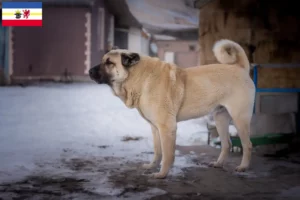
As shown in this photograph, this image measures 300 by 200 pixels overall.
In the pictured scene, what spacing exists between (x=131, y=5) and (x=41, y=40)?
168 inches

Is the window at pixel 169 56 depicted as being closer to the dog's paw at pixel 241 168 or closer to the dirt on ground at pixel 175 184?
the dirt on ground at pixel 175 184

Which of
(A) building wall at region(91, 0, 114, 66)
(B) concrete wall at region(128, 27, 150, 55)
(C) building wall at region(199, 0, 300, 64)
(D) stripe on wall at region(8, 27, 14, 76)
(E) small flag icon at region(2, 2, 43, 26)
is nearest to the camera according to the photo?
(C) building wall at region(199, 0, 300, 64)

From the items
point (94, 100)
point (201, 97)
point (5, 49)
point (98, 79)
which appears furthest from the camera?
point (5, 49)

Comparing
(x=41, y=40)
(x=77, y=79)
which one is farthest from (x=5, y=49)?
(x=77, y=79)

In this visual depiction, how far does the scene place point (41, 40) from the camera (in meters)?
16.9

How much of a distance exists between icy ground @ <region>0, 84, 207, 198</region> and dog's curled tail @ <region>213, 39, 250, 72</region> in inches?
50.6

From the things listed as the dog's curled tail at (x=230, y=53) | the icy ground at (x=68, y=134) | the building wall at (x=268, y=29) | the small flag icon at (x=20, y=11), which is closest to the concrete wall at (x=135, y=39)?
the icy ground at (x=68, y=134)

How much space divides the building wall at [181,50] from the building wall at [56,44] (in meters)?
12.7

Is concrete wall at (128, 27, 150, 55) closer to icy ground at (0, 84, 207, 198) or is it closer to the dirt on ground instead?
icy ground at (0, 84, 207, 198)

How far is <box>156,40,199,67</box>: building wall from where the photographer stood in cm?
2848

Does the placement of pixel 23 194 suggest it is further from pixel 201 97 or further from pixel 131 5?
pixel 131 5

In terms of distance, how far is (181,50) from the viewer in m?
28.7

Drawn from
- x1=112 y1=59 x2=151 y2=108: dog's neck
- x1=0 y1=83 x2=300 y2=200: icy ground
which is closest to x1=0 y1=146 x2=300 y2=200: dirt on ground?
x1=0 y1=83 x2=300 y2=200: icy ground

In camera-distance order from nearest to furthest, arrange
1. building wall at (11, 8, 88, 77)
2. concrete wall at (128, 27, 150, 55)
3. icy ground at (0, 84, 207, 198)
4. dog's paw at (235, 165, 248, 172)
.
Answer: dog's paw at (235, 165, 248, 172) < icy ground at (0, 84, 207, 198) < building wall at (11, 8, 88, 77) < concrete wall at (128, 27, 150, 55)
